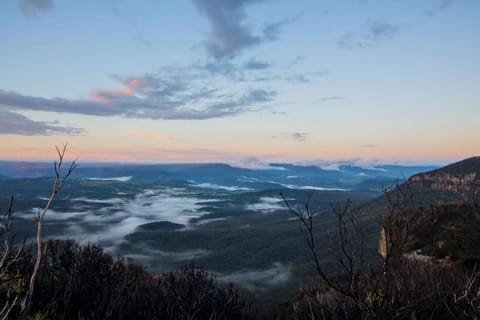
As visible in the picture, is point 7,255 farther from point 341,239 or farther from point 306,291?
point 306,291

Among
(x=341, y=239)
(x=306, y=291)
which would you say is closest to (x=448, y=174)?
(x=306, y=291)

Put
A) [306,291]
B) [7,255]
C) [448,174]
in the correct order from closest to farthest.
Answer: [7,255]
[306,291]
[448,174]

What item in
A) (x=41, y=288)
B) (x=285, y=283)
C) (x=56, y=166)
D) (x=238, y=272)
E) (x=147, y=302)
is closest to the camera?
(x=56, y=166)

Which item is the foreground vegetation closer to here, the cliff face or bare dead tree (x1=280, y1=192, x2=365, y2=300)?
bare dead tree (x1=280, y1=192, x2=365, y2=300)

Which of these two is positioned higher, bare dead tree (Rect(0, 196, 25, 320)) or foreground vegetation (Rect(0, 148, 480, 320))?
bare dead tree (Rect(0, 196, 25, 320))

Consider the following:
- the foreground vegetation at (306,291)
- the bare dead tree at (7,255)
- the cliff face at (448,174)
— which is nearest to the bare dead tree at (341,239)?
the foreground vegetation at (306,291)

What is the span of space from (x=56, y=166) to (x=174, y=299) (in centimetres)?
637

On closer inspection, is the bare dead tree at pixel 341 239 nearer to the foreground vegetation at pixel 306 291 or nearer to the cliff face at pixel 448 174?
the foreground vegetation at pixel 306 291

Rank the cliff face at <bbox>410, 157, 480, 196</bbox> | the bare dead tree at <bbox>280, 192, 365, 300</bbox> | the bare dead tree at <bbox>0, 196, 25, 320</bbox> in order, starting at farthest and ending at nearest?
the cliff face at <bbox>410, 157, 480, 196</bbox> < the bare dead tree at <bbox>280, 192, 365, 300</bbox> < the bare dead tree at <bbox>0, 196, 25, 320</bbox>

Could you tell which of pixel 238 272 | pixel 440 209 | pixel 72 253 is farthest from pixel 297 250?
pixel 72 253

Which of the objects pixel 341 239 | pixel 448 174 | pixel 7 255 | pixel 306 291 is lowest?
pixel 306 291

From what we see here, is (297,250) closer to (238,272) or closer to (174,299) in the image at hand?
(238,272)

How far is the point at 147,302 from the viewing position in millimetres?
10586

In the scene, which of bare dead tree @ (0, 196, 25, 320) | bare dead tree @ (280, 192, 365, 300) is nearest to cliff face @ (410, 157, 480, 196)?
bare dead tree @ (280, 192, 365, 300)
